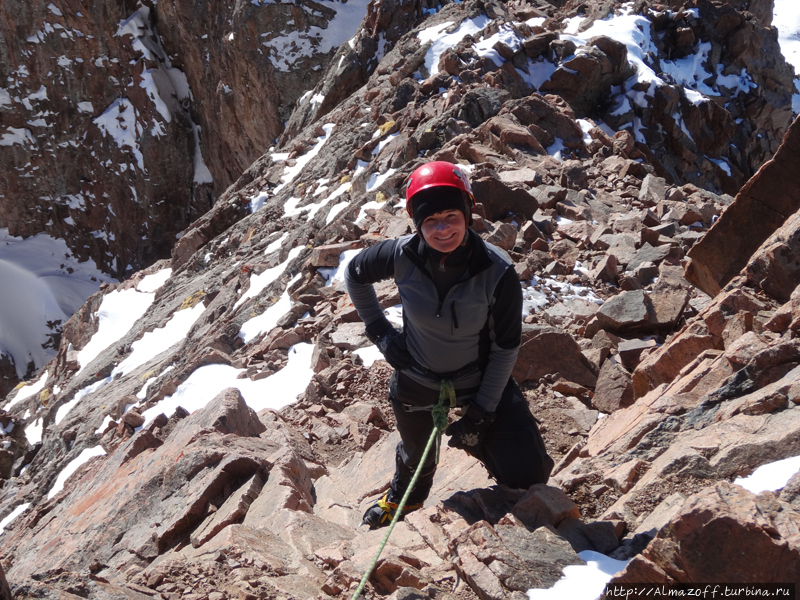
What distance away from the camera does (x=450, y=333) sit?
339cm

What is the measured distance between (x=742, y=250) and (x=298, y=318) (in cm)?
563

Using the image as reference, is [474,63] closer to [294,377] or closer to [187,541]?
[294,377]

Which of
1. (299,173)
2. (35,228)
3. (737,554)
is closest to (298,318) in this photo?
(737,554)

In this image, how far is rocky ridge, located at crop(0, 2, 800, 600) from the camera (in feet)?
9.18

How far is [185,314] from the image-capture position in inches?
546

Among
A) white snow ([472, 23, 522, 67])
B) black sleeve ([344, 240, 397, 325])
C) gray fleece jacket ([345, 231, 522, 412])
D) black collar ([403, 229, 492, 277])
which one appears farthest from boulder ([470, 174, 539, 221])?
white snow ([472, 23, 522, 67])

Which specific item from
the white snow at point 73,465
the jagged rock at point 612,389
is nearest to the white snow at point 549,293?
the jagged rock at point 612,389

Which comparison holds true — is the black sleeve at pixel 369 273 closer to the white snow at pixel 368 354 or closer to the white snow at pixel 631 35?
the white snow at pixel 368 354

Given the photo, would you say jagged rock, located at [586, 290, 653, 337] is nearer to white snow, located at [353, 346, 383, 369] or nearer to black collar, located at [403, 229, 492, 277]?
white snow, located at [353, 346, 383, 369]

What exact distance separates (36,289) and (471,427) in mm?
40538

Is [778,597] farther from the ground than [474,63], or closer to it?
closer to it

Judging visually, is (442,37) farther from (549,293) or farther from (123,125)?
(123,125)

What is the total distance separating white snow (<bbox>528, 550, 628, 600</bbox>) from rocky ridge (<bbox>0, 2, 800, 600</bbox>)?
0.21ft

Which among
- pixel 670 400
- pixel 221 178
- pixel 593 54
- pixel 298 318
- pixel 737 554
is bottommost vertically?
pixel 670 400
